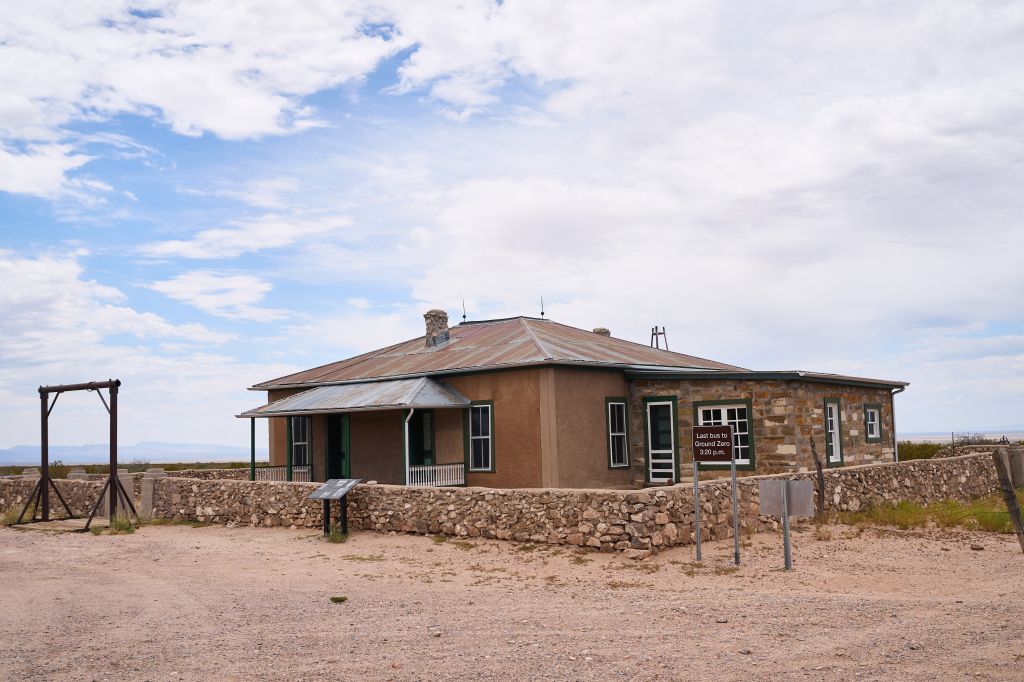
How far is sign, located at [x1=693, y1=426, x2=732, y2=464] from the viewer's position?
38.1 feet

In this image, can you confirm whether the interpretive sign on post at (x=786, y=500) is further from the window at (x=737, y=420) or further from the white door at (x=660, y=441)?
the white door at (x=660, y=441)

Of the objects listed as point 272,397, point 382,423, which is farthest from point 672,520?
point 272,397

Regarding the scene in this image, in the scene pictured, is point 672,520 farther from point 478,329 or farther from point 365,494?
point 478,329

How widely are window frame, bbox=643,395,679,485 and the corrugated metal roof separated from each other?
92cm

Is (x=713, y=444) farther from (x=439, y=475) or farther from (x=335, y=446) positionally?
(x=335, y=446)

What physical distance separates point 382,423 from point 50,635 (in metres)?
12.8

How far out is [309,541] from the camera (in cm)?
1488

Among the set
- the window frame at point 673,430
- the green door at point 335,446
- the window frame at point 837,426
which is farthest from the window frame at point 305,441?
the window frame at point 837,426

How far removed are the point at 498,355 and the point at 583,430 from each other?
268 centimetres

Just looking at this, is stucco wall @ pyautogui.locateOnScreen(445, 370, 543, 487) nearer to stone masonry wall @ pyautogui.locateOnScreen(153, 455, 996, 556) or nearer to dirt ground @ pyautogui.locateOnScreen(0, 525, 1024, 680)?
stone masonry wall @ pyautogui.locateOnScreen(153, 455, 996, 556)

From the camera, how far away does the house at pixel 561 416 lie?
18.2m

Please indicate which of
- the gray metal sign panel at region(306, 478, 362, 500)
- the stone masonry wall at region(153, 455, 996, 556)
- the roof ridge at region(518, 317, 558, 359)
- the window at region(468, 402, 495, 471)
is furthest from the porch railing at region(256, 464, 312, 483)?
the gray metal sign panel at region(306, 478, 362, 500)

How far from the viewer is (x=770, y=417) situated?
18.4 m

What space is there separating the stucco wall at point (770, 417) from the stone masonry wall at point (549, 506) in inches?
69.9
